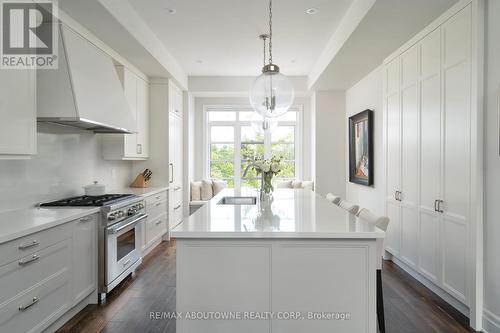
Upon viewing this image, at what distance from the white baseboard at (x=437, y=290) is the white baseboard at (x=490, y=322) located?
0.18 m

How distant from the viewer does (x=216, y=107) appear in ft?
22.2

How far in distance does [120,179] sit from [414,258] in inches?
157

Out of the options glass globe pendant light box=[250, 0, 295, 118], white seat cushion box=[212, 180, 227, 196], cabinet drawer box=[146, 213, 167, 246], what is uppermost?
glass globe pendant light box=[250, 0, 295, 118]

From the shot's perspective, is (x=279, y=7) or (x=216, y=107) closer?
(x=279, y=7)

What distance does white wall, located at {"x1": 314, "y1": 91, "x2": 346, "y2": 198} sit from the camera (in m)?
5.89

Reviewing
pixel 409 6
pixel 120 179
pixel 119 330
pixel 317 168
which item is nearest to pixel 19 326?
pixel 119 330

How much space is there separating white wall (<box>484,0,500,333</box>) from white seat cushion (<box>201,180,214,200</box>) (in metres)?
4.82

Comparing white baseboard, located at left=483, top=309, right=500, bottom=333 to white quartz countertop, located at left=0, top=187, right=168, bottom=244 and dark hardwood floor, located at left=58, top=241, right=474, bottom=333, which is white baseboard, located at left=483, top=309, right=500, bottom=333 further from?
white quartz countertop, located at left=0, top=187, right=168, bottom=244

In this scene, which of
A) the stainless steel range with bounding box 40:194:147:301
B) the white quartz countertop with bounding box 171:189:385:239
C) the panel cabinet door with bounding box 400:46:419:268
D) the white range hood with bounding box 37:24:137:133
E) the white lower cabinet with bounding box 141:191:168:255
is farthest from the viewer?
the white lower cabinet with bounding box 141:191:168:255

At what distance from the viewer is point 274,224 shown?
1880 mm

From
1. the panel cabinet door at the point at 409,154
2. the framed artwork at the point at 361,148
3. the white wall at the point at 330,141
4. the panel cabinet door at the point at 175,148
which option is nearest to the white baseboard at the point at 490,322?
the panel cabinet door at the point at 409,154

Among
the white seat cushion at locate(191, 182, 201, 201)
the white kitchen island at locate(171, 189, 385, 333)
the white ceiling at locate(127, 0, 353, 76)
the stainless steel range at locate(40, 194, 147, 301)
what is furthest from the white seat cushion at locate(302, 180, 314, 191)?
the white kitchen island at locate(171, 189, 385, 333)

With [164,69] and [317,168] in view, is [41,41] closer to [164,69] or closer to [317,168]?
[164,69]

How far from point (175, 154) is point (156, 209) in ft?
4.43
